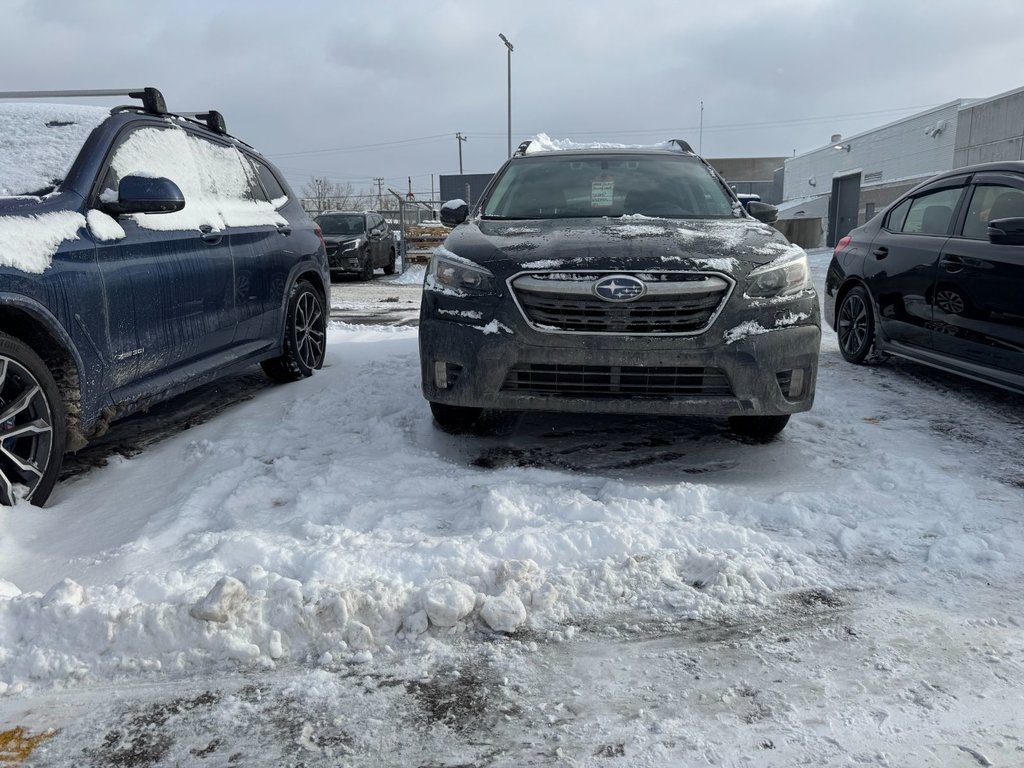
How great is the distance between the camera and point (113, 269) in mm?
3443

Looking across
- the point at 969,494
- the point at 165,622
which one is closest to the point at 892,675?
the point at 969,494

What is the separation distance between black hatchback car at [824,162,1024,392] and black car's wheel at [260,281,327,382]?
4.44 metres

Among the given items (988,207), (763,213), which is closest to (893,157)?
(988,207)

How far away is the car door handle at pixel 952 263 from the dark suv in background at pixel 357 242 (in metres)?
13.0

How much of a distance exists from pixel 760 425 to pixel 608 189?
5.92ft

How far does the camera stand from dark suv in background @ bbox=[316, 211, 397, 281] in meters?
16.9

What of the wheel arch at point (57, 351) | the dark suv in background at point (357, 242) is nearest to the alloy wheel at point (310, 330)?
the wheel arch at point (57, 351)

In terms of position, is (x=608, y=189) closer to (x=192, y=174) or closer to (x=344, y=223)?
(x=192, y=174)

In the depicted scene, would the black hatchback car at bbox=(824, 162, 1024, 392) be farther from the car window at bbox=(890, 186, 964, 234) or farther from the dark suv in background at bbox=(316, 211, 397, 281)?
the dark suv in background at bbox=(316, 211, 397, 281)

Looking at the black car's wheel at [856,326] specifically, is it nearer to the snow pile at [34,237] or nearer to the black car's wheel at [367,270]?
the snow pile at [34,237]

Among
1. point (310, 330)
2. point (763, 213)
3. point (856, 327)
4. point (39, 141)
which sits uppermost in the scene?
point (39, 141)

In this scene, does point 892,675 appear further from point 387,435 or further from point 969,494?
point 387,435

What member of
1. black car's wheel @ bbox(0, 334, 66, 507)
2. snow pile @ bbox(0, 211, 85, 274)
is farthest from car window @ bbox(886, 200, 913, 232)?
black car's wheel @ bbox(0, 334, 66, 507)

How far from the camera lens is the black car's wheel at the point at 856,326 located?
639 centimetres
